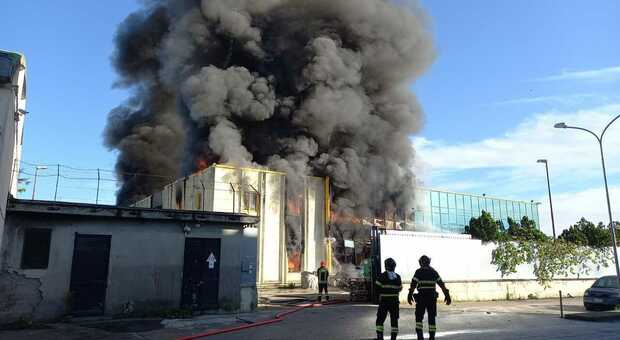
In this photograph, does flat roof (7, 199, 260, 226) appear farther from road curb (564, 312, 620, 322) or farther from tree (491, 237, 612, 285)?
tree (491, 237, 612, 285)

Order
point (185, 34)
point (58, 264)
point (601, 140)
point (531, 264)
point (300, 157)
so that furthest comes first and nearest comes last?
1. point (185, 34)
2. point (300, 157)
3. point (531, 264)
4. point (601, 140)
5. point (58, 264)

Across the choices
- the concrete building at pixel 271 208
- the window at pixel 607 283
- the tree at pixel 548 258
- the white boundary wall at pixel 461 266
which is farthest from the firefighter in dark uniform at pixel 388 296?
the concrete building at pixel 271 208

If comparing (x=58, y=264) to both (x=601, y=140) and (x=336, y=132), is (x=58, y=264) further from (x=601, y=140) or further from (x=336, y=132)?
(x=336, y=132)

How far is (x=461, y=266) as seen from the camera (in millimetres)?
16969

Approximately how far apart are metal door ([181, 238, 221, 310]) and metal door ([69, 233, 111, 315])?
1.88 m

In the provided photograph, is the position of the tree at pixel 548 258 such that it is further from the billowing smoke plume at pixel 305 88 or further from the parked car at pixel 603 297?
the billowing smoke plume at pixel 305 88

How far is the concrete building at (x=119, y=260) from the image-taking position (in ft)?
33.0

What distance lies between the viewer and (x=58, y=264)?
10398 millimetres

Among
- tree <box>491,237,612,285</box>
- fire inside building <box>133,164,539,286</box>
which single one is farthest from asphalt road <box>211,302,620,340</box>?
fire inside building <box>133,164,539,286</box>

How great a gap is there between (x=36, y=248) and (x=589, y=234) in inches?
1045

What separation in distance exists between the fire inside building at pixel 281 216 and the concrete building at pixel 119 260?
8173mm

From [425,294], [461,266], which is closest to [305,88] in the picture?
[461,266]

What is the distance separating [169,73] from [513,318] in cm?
2615

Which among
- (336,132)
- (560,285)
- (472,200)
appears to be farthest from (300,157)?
(472,200)
